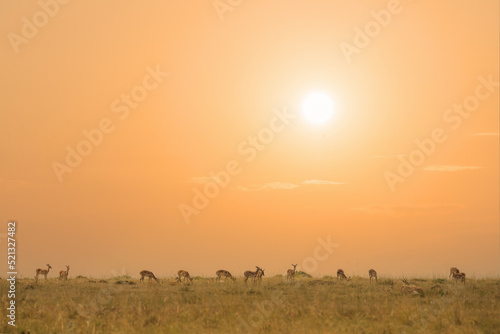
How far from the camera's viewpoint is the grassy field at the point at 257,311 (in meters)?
17.2

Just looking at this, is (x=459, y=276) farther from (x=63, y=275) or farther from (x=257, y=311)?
(x=63, y=275)

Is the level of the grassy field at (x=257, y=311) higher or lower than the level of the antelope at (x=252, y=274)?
lower

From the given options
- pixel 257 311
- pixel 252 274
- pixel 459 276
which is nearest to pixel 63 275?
pixel 252 274

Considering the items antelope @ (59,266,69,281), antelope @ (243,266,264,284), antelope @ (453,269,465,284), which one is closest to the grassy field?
antelope @ (453,269,465,284)

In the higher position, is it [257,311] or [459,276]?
[459,276]

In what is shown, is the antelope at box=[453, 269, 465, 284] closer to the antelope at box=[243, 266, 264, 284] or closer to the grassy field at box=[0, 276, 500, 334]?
the grassy field at box=[0, 276, 500, 334]

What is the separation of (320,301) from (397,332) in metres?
5.22

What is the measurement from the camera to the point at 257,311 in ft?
63.1

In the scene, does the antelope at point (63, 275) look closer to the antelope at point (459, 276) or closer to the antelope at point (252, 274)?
the antelope at point (252, 274)

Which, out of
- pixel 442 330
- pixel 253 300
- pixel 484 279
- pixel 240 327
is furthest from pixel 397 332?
pixel 484 279

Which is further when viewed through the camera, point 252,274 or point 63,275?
point 63,275

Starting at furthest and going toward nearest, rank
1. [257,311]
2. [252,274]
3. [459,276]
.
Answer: [252,274] → [459,276] → [257,311]

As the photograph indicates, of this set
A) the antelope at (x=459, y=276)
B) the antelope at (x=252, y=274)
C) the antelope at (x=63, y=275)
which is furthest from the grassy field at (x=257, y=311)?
the antelope at (x=63, y=275)

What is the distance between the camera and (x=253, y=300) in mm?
21938
